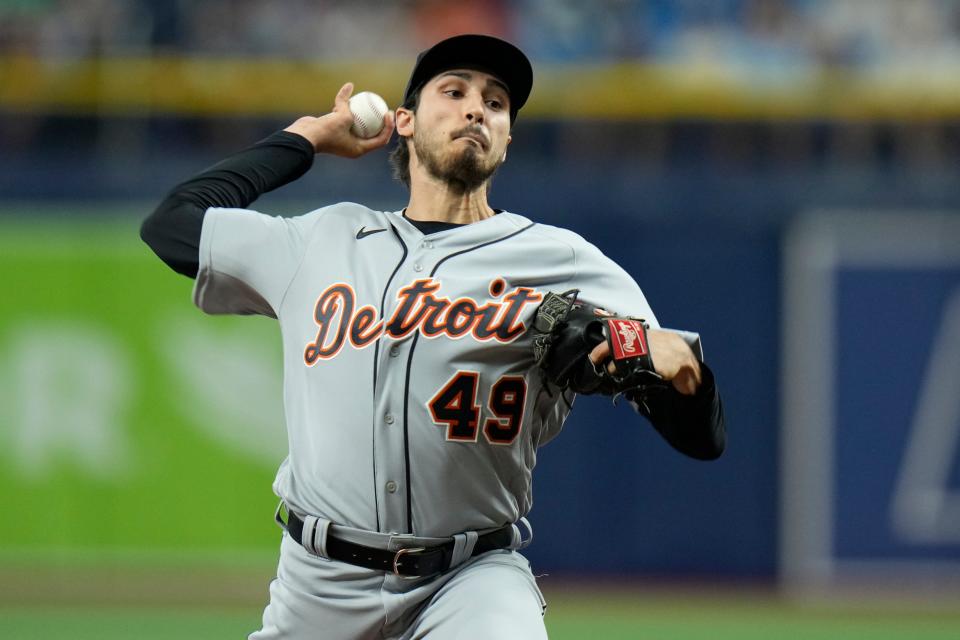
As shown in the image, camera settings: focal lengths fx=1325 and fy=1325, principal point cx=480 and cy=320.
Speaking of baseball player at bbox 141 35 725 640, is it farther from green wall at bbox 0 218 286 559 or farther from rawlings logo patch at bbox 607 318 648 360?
green wall at bbox 0 218 286 559

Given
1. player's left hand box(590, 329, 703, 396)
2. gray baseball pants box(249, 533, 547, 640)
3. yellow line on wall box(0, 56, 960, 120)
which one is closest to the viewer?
player's left hand box(590, 329, 703, 396)

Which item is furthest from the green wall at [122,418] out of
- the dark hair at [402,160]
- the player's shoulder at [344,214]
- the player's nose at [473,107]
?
the player's nose at [473,107]

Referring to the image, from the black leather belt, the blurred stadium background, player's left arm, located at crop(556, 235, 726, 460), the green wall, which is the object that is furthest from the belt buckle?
the green wall

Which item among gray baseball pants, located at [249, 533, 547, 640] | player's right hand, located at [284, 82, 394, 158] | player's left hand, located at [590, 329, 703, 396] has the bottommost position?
gray baseball pants, located at [249, 533, 547, 640]

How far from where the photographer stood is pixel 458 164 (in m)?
3.08

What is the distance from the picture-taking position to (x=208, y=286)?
10.2 feet

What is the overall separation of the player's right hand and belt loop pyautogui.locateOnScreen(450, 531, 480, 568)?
1044mm

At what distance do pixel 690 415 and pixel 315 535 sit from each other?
85cm

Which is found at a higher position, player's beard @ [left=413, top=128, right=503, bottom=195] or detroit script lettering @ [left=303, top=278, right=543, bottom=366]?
player's beard @ [left=413, top=128, right=503, bottom=195]

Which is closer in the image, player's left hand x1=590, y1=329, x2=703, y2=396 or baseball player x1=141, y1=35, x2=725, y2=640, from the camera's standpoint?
player's left hand x1=590, y1=329, x2=703, y2=396

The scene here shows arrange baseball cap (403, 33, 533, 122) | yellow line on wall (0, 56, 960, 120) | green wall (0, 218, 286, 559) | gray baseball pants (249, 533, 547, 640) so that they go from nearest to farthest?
gray baseball pants (249, 533, 547, 640) < baseball cap (403, 33, 533, 122) < green wall (0, 218, 286, 559) < yellow line on wall (0, 56, 960, 120)

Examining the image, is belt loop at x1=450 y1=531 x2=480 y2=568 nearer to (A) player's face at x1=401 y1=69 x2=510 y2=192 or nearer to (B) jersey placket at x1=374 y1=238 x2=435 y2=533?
(B) jersey placket at x1=374 y1=238 x2=435 y2=533

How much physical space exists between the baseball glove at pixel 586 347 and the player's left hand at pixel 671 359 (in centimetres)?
1

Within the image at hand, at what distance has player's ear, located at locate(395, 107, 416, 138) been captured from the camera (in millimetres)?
3303
